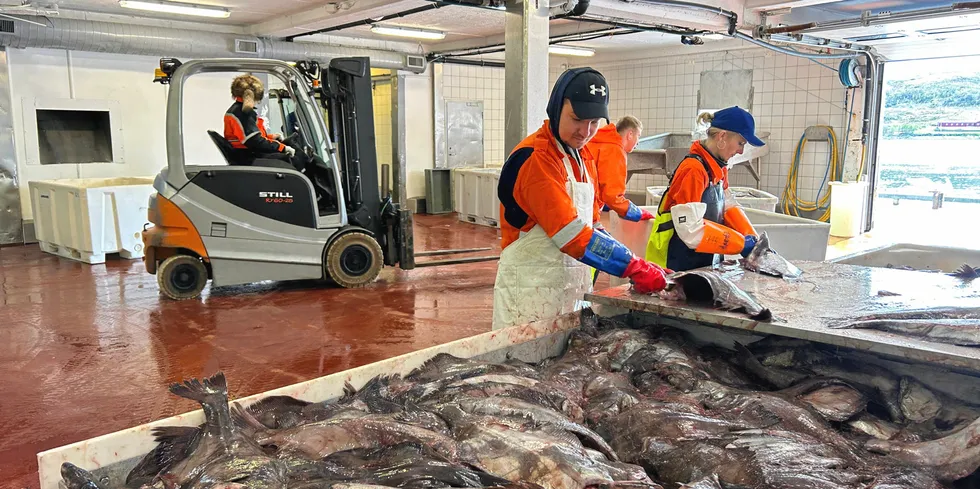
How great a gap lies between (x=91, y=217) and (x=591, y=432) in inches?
335

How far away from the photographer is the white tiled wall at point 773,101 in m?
11.4

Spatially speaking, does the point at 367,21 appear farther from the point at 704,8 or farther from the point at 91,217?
the point at 704,8

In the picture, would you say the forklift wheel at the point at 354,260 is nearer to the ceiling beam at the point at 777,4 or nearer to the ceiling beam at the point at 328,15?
the ceiling beam at the point at 328,15

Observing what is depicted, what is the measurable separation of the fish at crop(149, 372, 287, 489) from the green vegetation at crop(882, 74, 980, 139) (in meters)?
12.0

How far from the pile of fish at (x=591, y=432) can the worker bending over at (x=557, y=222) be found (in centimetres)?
61

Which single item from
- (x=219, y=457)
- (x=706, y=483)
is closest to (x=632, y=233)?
(x=706, y=483)

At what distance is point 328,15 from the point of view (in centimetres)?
916

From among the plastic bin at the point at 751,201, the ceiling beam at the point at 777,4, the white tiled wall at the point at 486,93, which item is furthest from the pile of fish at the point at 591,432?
the white tiled wall at the point at 486,93

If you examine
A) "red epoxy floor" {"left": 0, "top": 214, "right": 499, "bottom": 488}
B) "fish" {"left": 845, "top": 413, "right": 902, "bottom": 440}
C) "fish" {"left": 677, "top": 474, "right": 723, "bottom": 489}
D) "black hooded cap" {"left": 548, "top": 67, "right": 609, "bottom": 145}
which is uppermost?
"black hooded cap" {"left": 548, "top": 67, "right": 609, "bottom": 145}

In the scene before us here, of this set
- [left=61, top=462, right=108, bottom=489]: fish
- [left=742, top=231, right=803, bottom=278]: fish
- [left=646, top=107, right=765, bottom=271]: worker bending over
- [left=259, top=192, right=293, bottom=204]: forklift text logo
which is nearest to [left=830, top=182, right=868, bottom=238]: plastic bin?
[left=646, top=107, right=765, bottom=271]: worker bending over

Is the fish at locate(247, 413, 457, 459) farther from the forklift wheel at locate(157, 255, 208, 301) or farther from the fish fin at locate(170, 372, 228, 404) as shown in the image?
the forklift wheel at locate(157, 255, 208, 301)

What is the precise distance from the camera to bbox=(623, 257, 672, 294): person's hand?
313cm

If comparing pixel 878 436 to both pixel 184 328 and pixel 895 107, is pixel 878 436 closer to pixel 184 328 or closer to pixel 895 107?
pixel 184 328

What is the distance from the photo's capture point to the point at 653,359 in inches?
110
